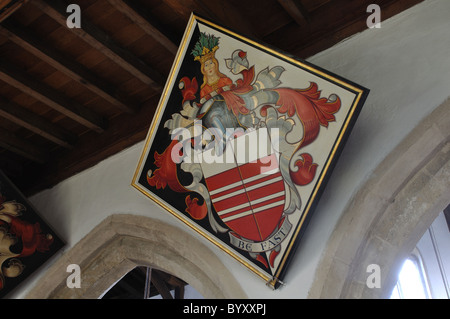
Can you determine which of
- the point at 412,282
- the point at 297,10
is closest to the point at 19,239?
the point at 297,10

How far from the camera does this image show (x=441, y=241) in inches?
238

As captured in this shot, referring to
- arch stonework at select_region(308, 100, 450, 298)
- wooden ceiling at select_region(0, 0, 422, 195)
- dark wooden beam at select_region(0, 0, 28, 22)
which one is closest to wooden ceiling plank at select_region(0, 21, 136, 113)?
wooden ceiling at select_region(0, 0, 422, 195)

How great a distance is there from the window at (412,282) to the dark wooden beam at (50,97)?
417 cm

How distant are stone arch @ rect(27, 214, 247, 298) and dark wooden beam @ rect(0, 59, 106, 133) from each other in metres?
0.73

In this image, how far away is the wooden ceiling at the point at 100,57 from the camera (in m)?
2.79

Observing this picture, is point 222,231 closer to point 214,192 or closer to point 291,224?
point 214,192

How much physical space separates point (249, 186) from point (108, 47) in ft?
4.15

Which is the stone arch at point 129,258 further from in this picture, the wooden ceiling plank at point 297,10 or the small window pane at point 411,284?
the small window pane at point 411,284

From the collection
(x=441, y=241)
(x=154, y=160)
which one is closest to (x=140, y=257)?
(x=154, y=160)

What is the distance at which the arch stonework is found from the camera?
7.22 ft

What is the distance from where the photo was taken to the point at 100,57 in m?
3.19

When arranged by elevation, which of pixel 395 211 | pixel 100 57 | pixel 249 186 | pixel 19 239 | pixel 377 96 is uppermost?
pixel 100 57

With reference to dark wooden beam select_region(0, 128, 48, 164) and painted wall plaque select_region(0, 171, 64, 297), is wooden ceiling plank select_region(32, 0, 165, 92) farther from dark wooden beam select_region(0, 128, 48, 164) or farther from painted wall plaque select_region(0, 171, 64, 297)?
dark wooden beam select_region(0, 128, 48, 164)

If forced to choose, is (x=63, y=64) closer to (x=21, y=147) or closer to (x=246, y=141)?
(x=21, y=147)
